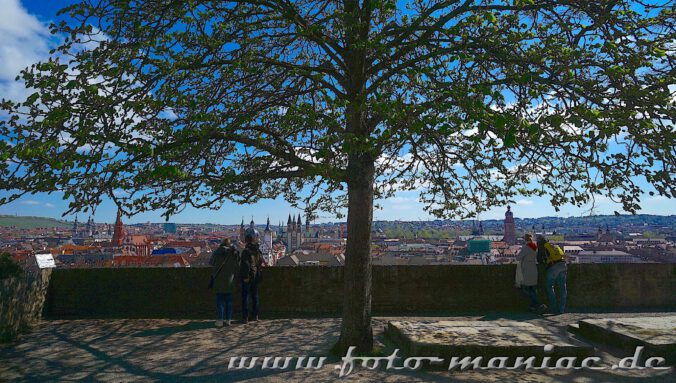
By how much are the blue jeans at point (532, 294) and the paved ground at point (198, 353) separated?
22.5 inches

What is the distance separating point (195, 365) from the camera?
655 centimetres

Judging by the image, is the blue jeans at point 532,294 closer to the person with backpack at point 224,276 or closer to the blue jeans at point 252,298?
the blue jeans at point 252,298

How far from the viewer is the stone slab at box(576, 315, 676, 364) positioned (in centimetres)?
643

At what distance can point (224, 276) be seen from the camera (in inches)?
364

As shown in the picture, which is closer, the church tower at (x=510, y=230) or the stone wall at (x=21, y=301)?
the stone wall at (x=21, y=301)

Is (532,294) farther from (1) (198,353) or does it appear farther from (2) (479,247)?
(2) (479,247)

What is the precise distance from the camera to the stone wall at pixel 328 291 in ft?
34.5

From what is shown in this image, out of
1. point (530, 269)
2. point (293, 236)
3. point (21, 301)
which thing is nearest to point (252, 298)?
point (21, 301)

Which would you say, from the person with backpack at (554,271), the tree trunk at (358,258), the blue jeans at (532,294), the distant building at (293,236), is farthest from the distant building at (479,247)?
the tree trunk at (358,258)

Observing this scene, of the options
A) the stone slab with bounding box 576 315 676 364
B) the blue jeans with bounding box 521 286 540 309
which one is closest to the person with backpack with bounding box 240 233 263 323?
the blue jeans with bounding box 521 286 540 309

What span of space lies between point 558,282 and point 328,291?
5.08 m

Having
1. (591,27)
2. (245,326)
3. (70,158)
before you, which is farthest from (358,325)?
(591,27)

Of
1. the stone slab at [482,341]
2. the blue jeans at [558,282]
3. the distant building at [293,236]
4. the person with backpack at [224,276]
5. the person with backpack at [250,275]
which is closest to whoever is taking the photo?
the stone slab at [482,341]

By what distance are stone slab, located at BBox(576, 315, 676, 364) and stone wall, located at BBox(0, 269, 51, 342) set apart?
31.8ft
